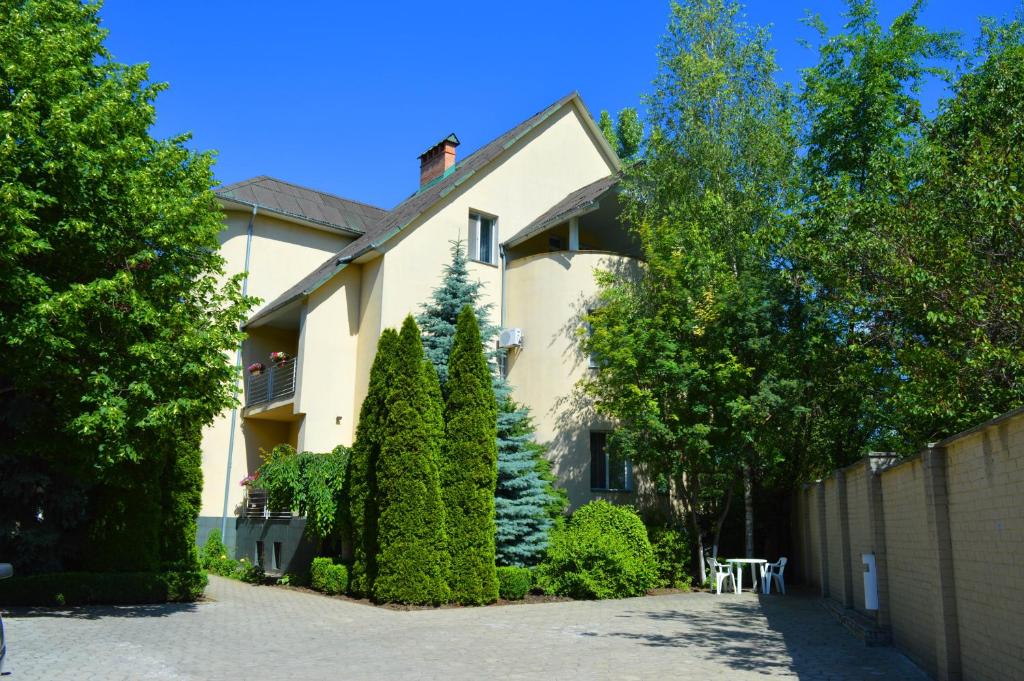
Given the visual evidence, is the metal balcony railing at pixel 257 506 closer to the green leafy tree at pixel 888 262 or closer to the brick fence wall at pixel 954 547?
the green leafy tree at pixel 888 262

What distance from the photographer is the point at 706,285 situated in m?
18.6

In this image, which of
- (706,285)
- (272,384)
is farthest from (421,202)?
(706,285)

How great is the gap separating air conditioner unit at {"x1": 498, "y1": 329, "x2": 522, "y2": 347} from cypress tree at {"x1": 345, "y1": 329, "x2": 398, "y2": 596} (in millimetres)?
5417

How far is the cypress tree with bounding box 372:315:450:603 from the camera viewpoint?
14.4m

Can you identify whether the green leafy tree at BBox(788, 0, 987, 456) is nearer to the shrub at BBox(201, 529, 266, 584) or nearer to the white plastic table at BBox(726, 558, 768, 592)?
the white plastic table at BBox(726, 558, 768, 592)

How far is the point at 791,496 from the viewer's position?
2102cm

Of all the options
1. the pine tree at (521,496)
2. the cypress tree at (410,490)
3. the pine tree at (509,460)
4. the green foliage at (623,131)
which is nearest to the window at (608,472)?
the pine tree at (509,460)

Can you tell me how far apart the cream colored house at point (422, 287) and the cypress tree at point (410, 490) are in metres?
4.04

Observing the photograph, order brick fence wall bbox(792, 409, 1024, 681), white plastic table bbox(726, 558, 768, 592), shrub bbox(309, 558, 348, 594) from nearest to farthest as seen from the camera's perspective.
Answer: brick fence wall bbox(792, 409, 1024, 681), shrub bbox(309, 558, 348, 594), white plastic table bbox(726, 558, 768, 592)

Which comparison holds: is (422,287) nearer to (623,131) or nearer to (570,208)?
(570,208)

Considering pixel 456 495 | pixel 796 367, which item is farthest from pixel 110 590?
pixel 796 367

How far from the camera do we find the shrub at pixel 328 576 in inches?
633

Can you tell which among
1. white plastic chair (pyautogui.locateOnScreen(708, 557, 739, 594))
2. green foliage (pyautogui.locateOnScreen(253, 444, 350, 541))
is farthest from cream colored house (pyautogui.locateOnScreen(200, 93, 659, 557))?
white plastic chair (pyautogui.locateOnScreen(708, 557, 739, 594))

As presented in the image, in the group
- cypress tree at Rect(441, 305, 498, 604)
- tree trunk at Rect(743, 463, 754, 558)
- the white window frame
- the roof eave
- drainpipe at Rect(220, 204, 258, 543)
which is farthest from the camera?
the roof eave
